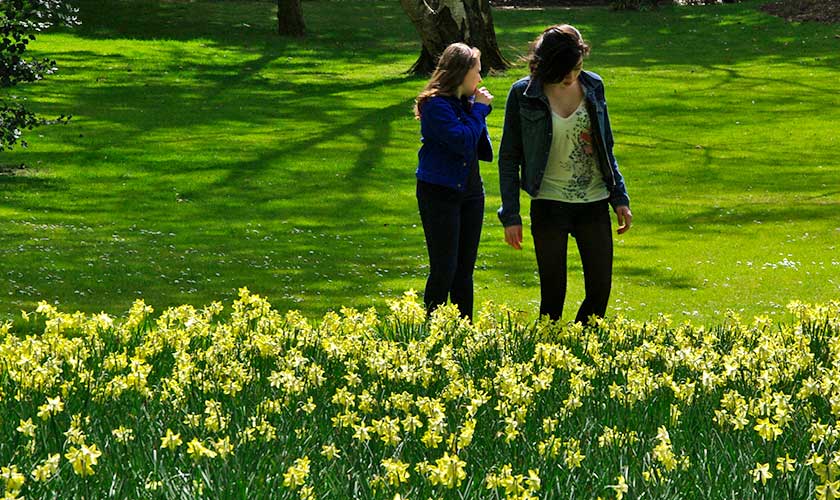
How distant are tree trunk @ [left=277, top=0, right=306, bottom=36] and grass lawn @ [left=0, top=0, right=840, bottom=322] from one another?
1.91ft

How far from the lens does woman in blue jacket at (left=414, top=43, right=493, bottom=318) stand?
282 inches

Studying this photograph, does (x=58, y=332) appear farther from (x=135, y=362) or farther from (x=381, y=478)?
(x=381, y=478)

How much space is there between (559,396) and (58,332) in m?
2.65

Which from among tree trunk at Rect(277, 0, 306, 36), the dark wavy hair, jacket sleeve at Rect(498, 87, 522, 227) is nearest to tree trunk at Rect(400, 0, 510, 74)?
tree trunk at Rect(277, 0, 306, 36)

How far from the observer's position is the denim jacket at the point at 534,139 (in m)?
6.66

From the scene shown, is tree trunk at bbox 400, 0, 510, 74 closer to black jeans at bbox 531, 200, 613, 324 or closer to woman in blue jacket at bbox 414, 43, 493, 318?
woman in blue jacket at bbox 414, 43, 493, 318

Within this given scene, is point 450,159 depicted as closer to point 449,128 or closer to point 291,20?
point 449,128

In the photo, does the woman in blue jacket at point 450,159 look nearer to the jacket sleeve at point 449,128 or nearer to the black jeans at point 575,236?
the jacket sleeve at point 449,128

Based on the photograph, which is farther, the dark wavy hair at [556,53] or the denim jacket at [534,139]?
the denim jacket at [534,139]

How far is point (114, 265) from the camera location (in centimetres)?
1073

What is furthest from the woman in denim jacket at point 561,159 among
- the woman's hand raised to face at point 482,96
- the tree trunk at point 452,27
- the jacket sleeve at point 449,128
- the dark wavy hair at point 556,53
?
the tree trunk at point 452,27

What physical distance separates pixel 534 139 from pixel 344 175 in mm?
9290

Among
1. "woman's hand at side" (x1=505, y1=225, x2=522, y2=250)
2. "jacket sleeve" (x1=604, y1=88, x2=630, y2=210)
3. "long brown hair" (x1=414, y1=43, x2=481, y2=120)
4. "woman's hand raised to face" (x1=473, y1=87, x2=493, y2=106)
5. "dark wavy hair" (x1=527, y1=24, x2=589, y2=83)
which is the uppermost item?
"dark wavy hair" (x1=527, y1=24, x2=589, y2=83)

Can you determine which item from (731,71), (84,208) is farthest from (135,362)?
(731,71)
